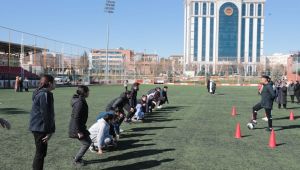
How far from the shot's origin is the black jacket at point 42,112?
650 centimetres

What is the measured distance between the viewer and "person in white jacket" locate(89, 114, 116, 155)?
31.2 ft

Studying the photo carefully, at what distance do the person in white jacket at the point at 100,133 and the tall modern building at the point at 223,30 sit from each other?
154m

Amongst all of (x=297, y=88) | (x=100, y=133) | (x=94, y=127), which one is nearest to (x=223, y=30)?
(x=297, y=88)

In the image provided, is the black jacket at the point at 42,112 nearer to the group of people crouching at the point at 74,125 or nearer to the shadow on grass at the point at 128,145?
the group of people crouching at the point at 74,125

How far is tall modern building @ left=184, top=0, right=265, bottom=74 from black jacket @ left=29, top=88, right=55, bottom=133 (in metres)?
157

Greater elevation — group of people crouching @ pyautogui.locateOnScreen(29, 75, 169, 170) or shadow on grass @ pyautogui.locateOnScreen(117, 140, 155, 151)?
group of people crouching @ pyautogui.locateOnScreen(29, 75, 169, 170)

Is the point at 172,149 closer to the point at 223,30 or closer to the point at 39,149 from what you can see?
the point at 39,149

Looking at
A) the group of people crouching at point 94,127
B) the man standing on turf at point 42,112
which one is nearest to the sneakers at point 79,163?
the group of people crouching at point 94,127

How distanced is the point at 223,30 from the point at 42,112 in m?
162

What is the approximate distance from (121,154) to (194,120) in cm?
803

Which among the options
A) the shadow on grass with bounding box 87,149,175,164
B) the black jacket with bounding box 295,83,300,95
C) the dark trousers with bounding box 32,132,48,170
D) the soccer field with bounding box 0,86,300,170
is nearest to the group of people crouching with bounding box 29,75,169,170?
the dark trousers with bounding box 32,132,48,170

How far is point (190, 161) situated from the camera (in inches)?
352

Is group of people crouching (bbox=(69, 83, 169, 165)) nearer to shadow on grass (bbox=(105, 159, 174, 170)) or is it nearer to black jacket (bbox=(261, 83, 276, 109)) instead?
shadow on grass (bbox=(105, 159, 174, 170))

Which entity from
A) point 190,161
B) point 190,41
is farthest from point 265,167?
point 190,41
